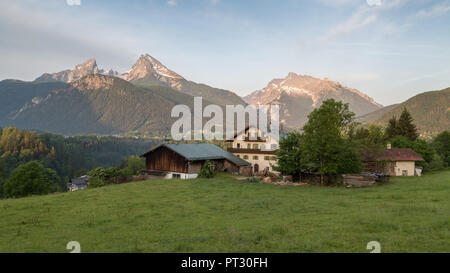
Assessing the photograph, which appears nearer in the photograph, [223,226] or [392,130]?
[223,226]

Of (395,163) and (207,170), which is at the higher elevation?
(395,163)

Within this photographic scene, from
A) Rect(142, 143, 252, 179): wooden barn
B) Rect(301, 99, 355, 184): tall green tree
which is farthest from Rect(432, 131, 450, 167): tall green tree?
Rect(142, 143, 252, 179): wooden barn

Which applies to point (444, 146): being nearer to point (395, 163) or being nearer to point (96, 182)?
point (395, 163)

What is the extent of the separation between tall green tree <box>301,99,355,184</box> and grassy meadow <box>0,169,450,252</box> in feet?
39.8

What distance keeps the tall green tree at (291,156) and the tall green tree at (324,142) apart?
66.1 inches

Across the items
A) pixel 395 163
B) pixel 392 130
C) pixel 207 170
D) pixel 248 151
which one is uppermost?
pixel 392 130

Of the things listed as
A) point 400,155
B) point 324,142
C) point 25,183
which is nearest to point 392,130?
point 400,155

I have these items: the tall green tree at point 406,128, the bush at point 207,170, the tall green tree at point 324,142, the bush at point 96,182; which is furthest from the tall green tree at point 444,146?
the bush at point 96,182

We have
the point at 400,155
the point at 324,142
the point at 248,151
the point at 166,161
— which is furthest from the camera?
the point at 248,151

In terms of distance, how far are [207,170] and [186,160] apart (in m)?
4.33

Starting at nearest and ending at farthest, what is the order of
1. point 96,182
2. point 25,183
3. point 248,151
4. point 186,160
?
1. point 96,182
2. point 186,160
3. point 25,183
4. point 248,151

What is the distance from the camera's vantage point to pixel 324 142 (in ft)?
115

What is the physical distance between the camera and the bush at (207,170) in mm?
46312
